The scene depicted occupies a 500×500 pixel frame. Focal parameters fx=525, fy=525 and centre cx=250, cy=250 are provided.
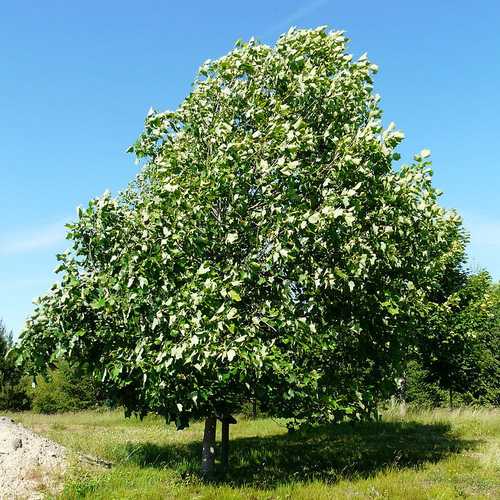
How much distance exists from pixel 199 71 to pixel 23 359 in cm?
942

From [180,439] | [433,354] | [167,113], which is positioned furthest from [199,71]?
[433,354]

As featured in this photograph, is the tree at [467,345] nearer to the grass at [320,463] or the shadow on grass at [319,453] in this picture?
the grass at [320,463]

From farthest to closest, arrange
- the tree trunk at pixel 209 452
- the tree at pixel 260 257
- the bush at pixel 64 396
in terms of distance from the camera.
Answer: the bush at pixel 64 396 → the tree trunk at pixel 209 452 → the tree at pixel 260 257

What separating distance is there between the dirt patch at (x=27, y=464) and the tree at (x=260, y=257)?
Answer: 2696 mm

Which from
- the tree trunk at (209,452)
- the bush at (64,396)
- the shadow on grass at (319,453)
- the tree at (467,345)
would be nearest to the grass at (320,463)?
the shadow on grass at (319,453)

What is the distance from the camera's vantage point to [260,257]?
13.2 meters

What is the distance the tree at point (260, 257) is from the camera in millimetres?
12188

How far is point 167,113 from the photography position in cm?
1549

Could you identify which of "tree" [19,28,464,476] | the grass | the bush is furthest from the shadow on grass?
the bush

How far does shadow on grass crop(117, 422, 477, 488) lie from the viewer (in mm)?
15516

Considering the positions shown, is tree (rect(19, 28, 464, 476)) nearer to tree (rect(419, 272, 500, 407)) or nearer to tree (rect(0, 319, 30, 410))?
tree (rect(419, 272, 500, 407))

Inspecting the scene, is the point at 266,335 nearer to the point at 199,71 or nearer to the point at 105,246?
the point at 105,246

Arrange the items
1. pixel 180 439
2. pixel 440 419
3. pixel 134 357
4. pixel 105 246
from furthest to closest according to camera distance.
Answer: pixel 440 419
pixel 180 439
pixel 105 246
pixel 134 357

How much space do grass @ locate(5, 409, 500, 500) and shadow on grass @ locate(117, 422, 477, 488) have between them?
0.04 metres
